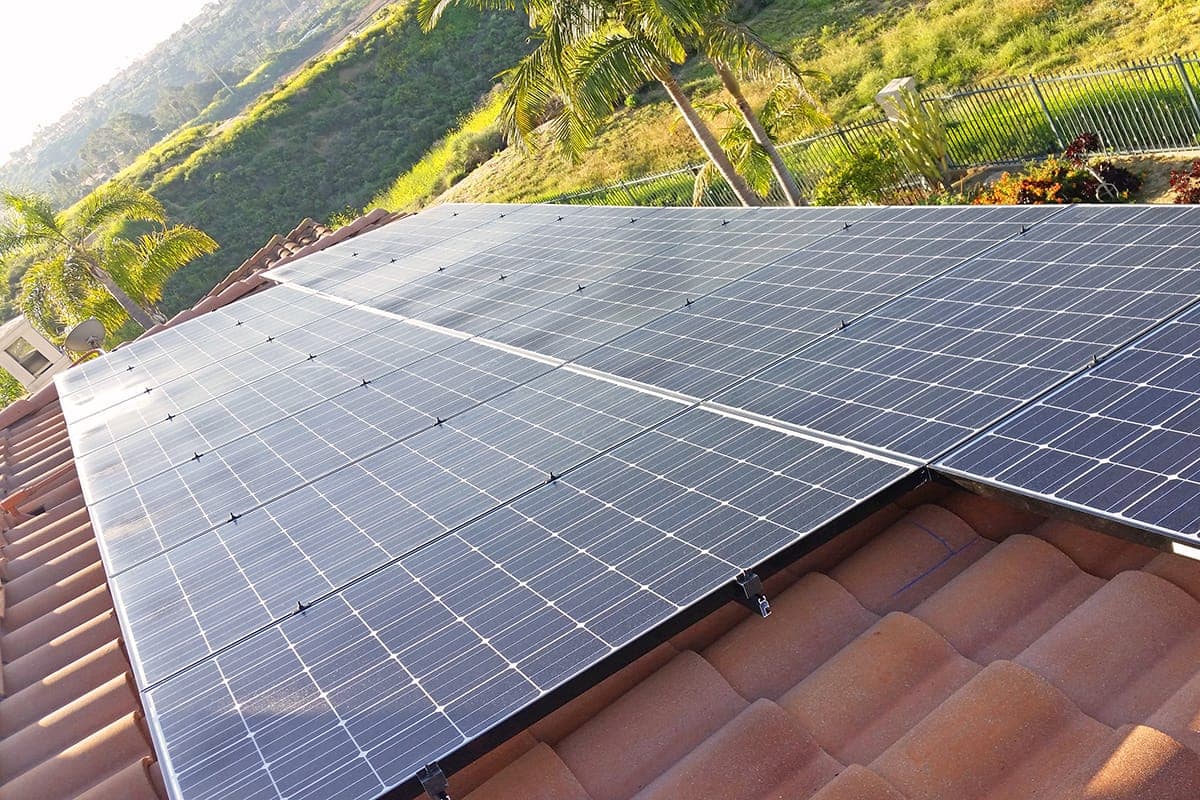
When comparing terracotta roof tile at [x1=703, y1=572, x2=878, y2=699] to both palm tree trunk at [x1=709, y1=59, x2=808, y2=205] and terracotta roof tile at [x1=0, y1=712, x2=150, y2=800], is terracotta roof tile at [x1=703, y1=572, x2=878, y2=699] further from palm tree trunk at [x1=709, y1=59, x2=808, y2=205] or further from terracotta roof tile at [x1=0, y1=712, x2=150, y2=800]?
palm tree trunk at [x1=709, y1=59, x2=808, y2=205]

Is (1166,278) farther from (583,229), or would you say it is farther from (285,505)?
(583,229)

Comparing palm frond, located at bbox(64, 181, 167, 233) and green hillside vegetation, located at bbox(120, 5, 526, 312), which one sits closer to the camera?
palm frond, located at bbox(64, 181, 167, 233)

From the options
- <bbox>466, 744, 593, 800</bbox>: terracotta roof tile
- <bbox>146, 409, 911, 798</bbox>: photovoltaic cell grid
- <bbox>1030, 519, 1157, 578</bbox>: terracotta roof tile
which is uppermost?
<bbox>146, 409, 911, 798</bbox>: photovoltaic cell grid

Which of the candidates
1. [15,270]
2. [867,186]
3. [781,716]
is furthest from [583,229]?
[15,270]

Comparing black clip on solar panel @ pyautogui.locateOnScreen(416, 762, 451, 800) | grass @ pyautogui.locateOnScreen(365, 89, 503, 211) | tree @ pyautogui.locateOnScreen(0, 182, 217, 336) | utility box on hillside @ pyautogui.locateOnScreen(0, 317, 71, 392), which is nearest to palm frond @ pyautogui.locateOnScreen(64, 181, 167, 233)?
tree @ pyautogui.locateOnScreen(0, 182, 217, 336)

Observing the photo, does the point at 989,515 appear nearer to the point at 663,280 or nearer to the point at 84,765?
the point at 84,765

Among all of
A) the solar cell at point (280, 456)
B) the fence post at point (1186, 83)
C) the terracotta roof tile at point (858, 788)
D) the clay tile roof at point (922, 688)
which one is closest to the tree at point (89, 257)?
the solar cell at point (280, 456)

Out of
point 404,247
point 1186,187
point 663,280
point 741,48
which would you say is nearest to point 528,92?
point 404,247

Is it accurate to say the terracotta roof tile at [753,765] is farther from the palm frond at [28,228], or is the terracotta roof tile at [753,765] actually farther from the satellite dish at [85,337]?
the palm frond at [28,228]
